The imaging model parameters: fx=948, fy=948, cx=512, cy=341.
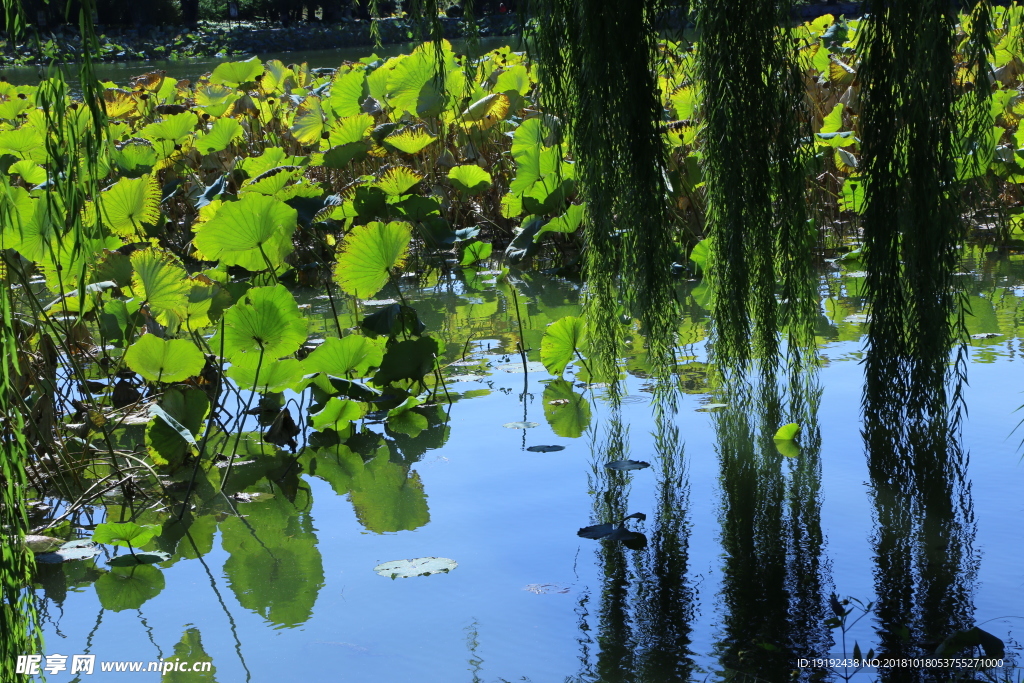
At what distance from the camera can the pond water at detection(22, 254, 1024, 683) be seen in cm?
123

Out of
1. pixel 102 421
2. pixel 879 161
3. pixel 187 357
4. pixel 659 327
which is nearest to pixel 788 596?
pixel 659 327

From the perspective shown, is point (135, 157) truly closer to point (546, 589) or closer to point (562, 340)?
point (562, 340)

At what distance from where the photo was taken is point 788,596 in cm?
132

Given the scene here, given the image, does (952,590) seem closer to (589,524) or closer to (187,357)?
(589,524)

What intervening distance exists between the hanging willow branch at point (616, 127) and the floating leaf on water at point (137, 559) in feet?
2.92

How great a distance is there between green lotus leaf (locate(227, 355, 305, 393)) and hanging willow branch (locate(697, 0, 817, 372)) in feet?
3.06

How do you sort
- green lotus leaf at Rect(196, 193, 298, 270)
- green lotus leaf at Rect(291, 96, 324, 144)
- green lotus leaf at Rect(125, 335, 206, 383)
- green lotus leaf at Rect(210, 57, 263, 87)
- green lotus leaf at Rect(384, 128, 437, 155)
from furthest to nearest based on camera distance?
green lotus leaf at Rect(210, 57, 263, 87) → green lotus leaf at Rect(291, 96, 324, 144) → green lotus leaf at Rect(384, 128, 437, 155) → green lotus leaf at Rect(196, 193, 298, 270) → green lotus leaf at Rect(125, 335, 206, 383)

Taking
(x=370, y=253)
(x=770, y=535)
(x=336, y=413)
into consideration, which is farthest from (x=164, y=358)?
(x=770, y=535)

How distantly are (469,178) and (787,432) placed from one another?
2132 mm

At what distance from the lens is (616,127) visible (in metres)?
1.50

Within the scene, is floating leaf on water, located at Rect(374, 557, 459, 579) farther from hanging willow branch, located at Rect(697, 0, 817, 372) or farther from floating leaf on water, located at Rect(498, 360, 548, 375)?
floating leaf on water, located at Rect(498, 360, 548, 375)

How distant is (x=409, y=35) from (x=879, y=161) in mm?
772

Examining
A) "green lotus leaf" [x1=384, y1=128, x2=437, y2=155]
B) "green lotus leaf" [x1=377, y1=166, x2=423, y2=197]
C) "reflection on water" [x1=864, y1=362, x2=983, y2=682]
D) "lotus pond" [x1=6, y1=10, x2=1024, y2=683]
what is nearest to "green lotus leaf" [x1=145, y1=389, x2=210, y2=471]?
"lotus pond" [x1=6, y1=10, x2=1024, y2=683]

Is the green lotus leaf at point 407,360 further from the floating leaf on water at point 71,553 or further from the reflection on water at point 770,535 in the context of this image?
the floating leaf on water at point 71,553
